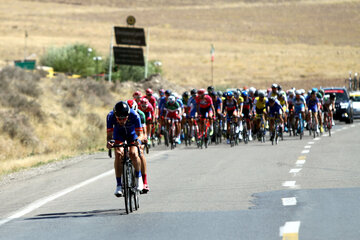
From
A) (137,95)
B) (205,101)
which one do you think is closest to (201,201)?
(137,95)

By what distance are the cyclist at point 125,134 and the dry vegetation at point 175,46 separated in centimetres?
1906

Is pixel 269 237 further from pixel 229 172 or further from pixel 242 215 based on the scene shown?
pixel 229 172

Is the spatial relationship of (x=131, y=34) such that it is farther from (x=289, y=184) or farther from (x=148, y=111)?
(x=289, y=184)

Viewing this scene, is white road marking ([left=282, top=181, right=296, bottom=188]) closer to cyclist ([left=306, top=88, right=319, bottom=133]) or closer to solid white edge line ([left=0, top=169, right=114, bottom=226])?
solid white edge line ([left=0, top=169, right=114, bottom=226])

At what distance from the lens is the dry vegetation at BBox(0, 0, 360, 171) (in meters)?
37.4

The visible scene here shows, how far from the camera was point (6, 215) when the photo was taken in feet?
38.4

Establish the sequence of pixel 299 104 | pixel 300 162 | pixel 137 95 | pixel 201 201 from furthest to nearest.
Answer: pixel 299 104 < pixel 137 95 < pixel 300 162 < pixel 201 201

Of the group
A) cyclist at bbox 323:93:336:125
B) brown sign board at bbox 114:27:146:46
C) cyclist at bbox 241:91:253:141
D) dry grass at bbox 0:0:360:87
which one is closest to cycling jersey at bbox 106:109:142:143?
cyclist at bbox 241:91:253:141

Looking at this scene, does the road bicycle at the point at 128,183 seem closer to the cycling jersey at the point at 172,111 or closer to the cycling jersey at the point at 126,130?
the cycling jersey at the point at 126,130

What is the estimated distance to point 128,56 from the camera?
48406 millimetres

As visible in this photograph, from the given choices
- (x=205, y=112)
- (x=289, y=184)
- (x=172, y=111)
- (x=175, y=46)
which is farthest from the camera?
(x=175, y=46)

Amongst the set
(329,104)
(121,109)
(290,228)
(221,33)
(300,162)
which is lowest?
(300,162)

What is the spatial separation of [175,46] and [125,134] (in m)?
106

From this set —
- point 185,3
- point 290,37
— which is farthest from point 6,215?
point 185,3
